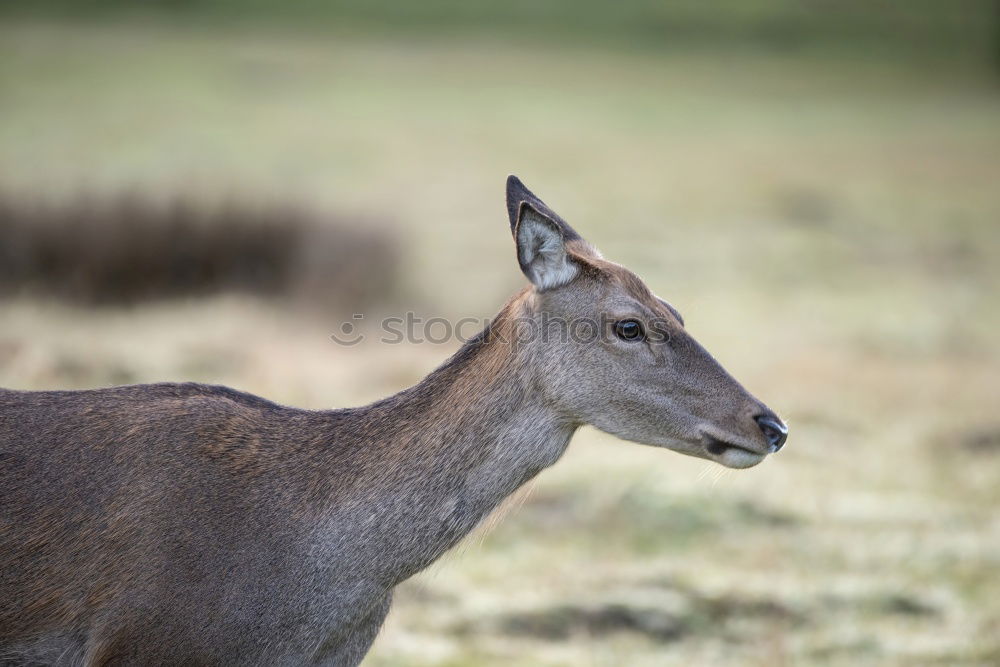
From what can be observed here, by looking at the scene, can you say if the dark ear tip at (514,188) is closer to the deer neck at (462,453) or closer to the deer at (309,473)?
the deer at (309,473)

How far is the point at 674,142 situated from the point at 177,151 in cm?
1944

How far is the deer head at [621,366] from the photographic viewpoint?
5.71 m

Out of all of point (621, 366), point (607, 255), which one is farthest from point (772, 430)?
point (607, 255)

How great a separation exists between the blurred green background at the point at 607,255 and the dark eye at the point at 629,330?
836 millimetres

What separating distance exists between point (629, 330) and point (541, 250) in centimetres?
60

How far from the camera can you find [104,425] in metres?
5.77

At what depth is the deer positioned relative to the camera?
5.40 m

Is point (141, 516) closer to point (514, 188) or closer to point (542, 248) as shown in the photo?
point (542, 248)

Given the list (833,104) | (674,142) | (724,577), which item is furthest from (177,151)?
(833,104)

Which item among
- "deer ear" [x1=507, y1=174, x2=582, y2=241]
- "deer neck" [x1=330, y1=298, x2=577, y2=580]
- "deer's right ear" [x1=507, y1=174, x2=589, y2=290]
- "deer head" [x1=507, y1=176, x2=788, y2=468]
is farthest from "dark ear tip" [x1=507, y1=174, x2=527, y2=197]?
"deer neck" [x1=330, y1=298, x2=577, y2=580]

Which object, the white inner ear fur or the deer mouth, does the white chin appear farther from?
the white inner ear fur

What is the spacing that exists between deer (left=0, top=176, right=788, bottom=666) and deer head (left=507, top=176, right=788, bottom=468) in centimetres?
1

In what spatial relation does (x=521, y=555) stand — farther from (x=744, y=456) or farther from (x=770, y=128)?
(x=770, y=128)

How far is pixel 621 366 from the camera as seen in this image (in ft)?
19.0
